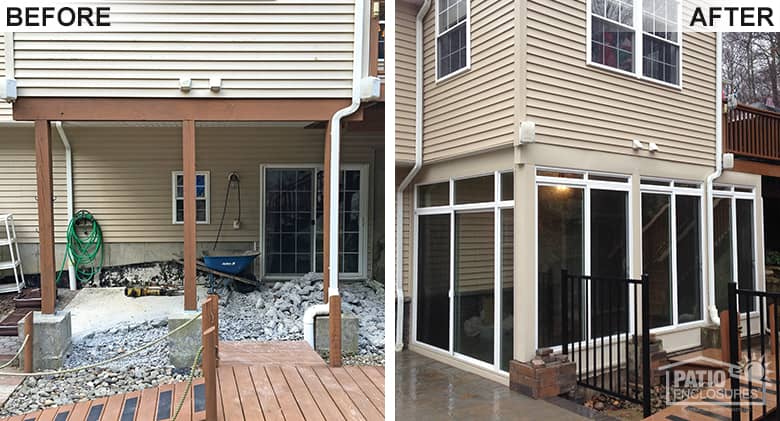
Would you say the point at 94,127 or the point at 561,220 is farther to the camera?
the point at 94,127

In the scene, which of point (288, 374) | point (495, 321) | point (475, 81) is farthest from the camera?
point (288, 374)

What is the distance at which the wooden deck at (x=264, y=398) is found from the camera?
2.57m

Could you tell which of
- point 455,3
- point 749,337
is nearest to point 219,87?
point 455,3

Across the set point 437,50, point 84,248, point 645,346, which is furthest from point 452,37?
point 84,248

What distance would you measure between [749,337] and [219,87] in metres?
3.69

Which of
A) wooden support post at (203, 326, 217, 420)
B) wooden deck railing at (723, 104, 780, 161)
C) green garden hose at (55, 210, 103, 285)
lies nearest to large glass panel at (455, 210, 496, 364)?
wooden deck railing at (723, 104, 780, 161)

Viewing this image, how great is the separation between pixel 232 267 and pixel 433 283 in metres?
3.65

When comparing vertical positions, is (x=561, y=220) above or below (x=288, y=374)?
above

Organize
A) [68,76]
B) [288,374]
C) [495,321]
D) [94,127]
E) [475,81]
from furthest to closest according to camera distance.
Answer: [94,127] → [68,76] → [288,374] → [495,321] → [475,81]

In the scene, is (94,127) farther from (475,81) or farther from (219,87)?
(475,81)

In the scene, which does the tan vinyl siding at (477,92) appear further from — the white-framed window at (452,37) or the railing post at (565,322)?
the railing post at (565,322)

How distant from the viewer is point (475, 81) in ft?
6.45

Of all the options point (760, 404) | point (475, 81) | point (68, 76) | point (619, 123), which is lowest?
point (760, 404)

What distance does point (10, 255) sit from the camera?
18.8 feet
